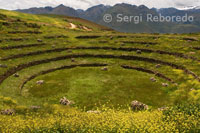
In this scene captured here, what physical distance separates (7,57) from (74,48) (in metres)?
20.2

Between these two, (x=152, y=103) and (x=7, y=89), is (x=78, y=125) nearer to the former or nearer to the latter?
(x=152, y=103)

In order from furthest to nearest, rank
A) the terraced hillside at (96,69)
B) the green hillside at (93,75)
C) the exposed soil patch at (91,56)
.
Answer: the exposed soil patch at (91,56) < the terraced hillside at (96,69) < the green hillside at (93,75)

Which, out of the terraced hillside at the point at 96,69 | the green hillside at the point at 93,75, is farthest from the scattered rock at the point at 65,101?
the terraced hillside at the point at 96,69

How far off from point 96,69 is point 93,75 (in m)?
4.01

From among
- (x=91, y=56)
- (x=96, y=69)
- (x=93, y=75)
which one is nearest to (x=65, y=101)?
(x=93, y=75)

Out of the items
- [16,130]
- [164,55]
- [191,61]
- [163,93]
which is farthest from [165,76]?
[16,130]

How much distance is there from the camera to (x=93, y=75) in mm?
42406

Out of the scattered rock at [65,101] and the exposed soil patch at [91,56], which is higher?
the exposed soil patch at [91,56]

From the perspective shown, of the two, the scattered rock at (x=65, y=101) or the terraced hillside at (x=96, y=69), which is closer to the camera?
the scattered rock at (x=65, y=101)

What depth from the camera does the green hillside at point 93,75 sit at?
26.8 m

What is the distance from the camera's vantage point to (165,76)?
1560 inches

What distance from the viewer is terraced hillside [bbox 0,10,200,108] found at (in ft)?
105

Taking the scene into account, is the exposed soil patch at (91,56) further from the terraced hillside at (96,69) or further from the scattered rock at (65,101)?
the scattered rock at (65,101)

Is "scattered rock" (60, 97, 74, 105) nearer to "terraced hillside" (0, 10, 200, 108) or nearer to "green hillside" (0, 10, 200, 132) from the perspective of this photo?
"green hillside" (0, 10, 200, 132)
